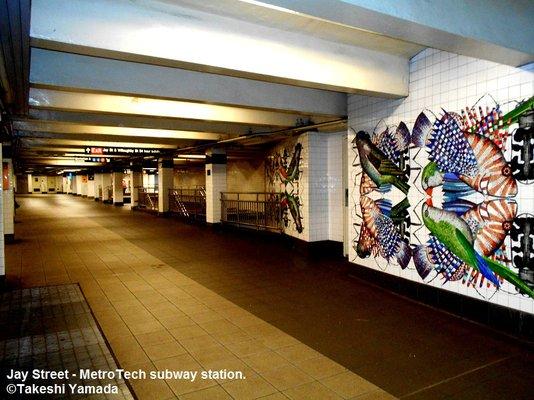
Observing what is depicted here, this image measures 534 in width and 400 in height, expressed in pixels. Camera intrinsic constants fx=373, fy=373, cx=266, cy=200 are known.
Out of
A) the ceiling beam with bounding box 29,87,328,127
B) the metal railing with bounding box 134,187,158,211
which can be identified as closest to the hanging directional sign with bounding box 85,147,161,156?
the ceiling beam with bounding box 29,87,328,127

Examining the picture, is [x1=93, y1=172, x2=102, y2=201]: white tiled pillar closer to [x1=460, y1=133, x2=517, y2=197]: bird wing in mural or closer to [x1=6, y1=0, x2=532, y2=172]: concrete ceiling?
[x1=6, y1=0, x2=532, y2=172]: concrete ceiling

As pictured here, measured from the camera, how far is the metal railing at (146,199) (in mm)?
22191

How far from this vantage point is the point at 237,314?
5.29m

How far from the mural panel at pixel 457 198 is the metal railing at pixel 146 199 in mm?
17045

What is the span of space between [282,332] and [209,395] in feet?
5.13

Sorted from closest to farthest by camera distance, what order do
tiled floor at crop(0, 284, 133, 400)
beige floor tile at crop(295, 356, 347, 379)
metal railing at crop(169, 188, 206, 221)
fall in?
tiled floor at crop(0, 284, 133, 400), beige floor tile at crop(295, 356, 347, 379), metal railing at crop(169, 188, 206, 221)

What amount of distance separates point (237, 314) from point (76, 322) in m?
2.14

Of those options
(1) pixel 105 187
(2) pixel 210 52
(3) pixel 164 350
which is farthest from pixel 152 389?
(1) pixel 105 187

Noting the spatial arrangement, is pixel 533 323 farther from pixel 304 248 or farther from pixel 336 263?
pixel 304 248

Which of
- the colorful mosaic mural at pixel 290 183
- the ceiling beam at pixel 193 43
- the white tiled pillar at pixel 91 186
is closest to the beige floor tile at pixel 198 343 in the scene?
the ceiling beam at pixel 193 43

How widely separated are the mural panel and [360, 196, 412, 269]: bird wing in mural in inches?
0.7

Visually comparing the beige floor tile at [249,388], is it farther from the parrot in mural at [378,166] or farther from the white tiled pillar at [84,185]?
the white tiled pillar at [84,185]

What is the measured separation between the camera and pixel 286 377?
355cm

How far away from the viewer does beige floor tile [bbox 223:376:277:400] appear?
3.25 meters
